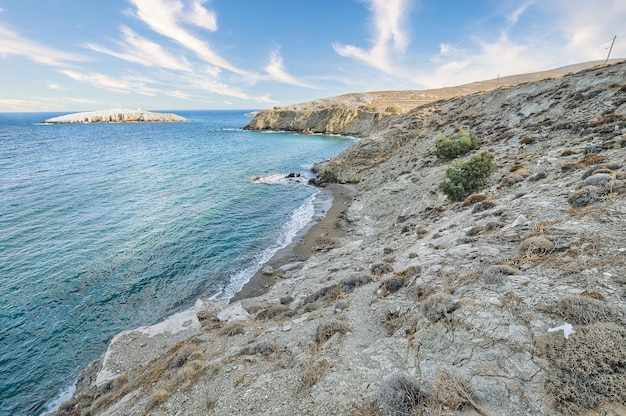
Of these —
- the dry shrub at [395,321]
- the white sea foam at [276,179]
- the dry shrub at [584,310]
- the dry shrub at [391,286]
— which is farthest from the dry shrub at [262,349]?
the white sea foam at [276,179]

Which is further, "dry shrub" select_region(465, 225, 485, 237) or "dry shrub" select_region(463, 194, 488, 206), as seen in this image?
"dry shrub" select_region(463, 194, 488, 206)

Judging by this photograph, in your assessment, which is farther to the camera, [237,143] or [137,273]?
[237,143]

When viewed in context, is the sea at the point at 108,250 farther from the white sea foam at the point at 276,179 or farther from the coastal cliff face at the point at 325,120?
the coastal cliff face at the point at 325,120

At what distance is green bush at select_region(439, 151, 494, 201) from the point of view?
21734 millimetres

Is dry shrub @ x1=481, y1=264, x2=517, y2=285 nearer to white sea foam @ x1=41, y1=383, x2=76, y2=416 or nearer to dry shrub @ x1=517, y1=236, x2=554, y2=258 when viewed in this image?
dry shrub @ x1=517, y1=236, x2=554, y2=258

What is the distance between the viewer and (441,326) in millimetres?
7926

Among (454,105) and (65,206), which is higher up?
(454,105)

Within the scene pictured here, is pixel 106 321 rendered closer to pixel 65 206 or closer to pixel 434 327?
pixel 434 327

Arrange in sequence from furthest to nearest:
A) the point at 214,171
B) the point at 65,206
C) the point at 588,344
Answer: the point at 214,171 → the point at 65,206 → the point at 588,344

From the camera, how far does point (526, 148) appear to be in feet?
83.5

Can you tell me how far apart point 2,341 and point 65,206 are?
21.5 meters

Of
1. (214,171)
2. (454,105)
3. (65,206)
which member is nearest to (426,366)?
(65,206)

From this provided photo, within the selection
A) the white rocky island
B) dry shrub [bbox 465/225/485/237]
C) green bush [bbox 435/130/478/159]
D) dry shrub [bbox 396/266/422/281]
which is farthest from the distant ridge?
dry shrub [bbox 396/266/422/281]

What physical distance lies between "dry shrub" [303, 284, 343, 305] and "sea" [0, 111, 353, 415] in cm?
772
